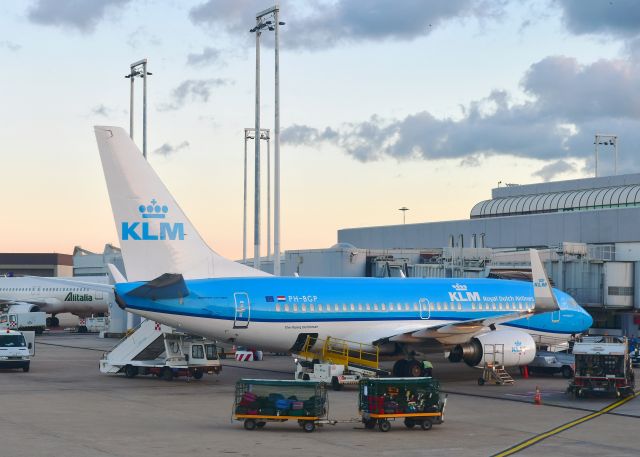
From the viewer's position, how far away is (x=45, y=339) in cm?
8400

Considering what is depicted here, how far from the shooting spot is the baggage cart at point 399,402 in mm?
28641

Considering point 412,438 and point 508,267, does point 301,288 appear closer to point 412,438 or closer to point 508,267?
point 412,438

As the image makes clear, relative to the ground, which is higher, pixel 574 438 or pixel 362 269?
pixel 362 269

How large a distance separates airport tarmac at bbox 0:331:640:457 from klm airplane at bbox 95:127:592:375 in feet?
7.41

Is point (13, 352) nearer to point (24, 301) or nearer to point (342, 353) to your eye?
point (342, 353)

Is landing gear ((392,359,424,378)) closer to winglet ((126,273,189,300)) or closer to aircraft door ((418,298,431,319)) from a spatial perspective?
aircraft door ((418,298,431,319))

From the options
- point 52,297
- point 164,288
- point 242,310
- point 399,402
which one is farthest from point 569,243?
point 52,297

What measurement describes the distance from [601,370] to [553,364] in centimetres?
1068

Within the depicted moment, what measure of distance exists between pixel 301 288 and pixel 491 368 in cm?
907

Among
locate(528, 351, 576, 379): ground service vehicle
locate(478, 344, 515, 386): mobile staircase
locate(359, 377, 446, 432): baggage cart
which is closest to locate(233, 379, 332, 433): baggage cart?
locate(359, 377, 446, 432): baggage cart

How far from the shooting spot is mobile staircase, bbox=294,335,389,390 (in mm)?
40656

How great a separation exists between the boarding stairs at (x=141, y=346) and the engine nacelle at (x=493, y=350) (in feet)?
43.6

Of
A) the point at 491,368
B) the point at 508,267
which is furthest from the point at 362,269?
the point at 491,368

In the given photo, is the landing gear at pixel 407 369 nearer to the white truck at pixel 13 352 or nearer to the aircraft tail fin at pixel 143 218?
the aircraft tail fin at pixel 143 218
